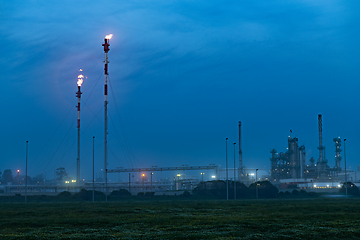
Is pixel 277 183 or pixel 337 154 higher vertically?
pixel 337 154

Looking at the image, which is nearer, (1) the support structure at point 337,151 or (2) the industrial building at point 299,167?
(2) the industrial building at point 299,167

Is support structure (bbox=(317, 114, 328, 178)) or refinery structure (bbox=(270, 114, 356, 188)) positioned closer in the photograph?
refinery structure (bbox=(270, 114, 356, 188))

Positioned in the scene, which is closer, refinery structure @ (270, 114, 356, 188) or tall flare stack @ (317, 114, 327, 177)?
refinery structure @ (270, 114, 356, 188)

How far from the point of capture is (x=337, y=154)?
511 ft

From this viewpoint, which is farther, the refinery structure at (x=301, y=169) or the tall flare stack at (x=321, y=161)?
the tall flare stack at (x=321, y=161)

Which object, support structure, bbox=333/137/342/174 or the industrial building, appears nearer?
the industrial building

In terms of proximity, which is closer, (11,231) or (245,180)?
(11,231)

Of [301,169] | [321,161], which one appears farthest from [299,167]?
[321,161]

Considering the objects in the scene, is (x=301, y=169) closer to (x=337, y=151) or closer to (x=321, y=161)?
(x=321, y=161)

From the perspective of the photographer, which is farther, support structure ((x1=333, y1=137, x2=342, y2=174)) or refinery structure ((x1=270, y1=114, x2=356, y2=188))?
support structure ((x1=333, y1=137, x2=342, y2=174))

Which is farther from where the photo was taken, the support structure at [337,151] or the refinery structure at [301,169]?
the support structure at [337,151]

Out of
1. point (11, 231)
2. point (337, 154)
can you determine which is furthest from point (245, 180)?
point (11, 231)

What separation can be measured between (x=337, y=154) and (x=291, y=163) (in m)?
27.1

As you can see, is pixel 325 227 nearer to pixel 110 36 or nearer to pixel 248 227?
pixel 248 227
